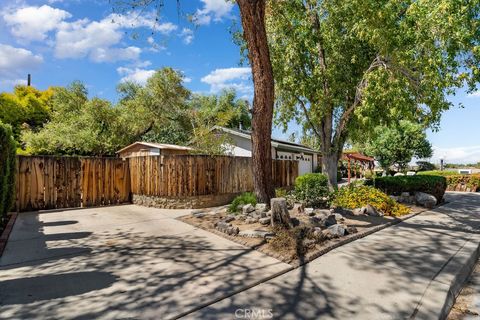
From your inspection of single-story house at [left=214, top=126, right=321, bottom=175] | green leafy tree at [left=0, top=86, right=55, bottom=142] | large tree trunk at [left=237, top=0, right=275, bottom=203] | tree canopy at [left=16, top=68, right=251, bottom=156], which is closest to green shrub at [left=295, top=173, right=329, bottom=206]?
large tree trunk at [left=237, top=0, right=275, bottom=203]

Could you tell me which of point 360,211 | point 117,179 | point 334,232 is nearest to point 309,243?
point 334,232

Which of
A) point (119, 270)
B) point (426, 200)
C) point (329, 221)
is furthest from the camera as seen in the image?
point (426, 200)

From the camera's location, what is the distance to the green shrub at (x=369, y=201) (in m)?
8.05

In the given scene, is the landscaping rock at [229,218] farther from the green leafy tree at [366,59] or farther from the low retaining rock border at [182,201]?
the green leafy tree at [366,59]

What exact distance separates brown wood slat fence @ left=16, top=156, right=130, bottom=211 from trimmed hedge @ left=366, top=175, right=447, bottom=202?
34.0 ft

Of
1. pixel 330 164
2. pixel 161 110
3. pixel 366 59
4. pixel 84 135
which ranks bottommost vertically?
pixel 330 164

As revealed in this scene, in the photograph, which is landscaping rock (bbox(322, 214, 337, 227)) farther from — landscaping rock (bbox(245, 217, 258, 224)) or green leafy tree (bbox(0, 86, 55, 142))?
green leafy tree (bbox(0, 86, 55, 142))

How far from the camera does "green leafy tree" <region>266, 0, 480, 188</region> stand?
7.28 m

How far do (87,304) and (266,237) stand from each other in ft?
10.1

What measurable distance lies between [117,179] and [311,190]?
728 centimetres

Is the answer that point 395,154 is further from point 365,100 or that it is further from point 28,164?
point 28,164

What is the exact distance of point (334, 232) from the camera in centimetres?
545

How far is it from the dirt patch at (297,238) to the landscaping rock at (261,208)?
18.2 inches

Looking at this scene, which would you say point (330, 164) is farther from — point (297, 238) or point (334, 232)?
point (297, 238)
